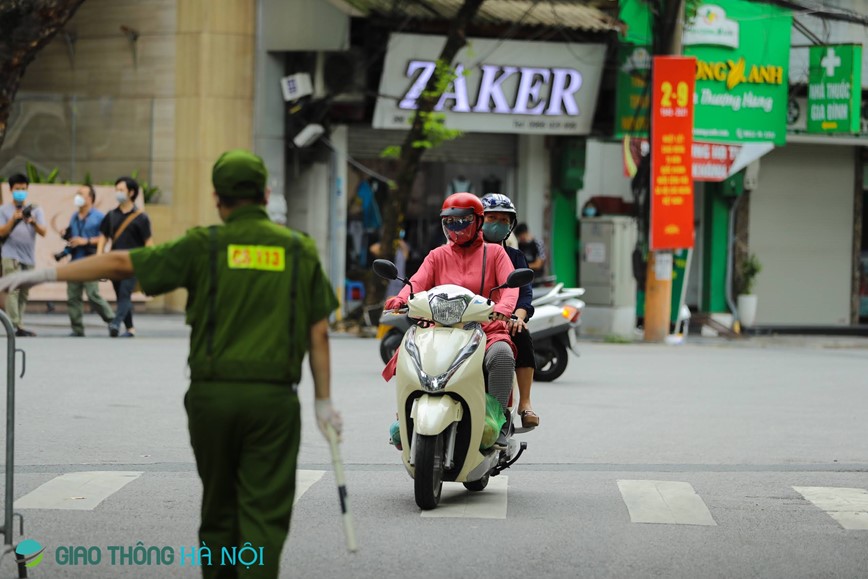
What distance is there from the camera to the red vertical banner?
79.8 ft

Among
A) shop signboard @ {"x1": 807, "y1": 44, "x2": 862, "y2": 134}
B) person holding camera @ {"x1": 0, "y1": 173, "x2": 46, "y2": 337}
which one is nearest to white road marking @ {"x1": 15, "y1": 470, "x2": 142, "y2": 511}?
person holding camera @ {"x1": 0, "y1": 173, "x2": 46, "y2": 337}

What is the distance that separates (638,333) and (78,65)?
10.7m

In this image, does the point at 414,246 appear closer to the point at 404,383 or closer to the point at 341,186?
the point at 341,186

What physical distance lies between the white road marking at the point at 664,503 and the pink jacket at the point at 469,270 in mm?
1140

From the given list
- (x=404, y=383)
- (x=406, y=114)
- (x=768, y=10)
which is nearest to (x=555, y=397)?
(x=404, y=383)

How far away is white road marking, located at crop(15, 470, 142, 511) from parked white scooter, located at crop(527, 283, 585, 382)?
7.34 m

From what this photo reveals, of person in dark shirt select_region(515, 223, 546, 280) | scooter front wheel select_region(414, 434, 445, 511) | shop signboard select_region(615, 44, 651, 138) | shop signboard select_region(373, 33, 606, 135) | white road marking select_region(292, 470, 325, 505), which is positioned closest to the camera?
scooter front wheel select_region(414, 434, 445, 511)

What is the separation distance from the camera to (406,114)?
26656mm

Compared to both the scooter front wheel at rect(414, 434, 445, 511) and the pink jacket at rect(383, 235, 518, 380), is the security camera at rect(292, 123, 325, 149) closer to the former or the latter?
the pink jacket at rect(383, 235, 518, 380)

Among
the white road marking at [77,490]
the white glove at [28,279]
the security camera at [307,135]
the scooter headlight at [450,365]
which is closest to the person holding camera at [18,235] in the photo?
the security camera at [307,135]

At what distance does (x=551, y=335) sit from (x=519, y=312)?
7068 mm

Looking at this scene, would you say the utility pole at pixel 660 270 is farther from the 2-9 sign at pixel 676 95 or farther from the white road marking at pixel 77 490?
the white road marking at pixel 77 490

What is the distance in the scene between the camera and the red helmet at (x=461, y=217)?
884 centimetres

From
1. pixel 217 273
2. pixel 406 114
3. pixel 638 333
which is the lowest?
pixel 638 333
